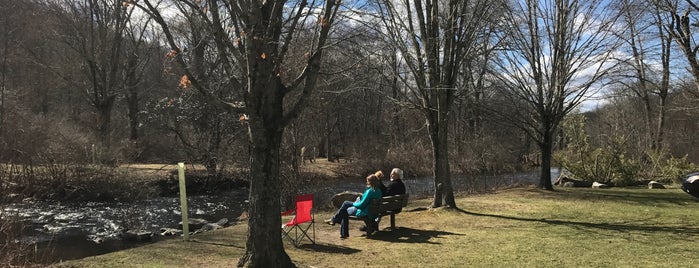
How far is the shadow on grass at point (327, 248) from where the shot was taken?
25.8ft

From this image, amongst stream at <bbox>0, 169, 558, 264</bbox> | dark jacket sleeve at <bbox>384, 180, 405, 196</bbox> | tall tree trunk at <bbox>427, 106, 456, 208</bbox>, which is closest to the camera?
dark jacket sleeve at <bbox>384, 180, 405, 196</bbox>

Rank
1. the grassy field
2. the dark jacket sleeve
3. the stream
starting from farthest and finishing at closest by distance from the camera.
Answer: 1. the stream
2. the dark jacket sleeve
3. the grassy field

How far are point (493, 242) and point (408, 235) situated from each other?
1.57 metres

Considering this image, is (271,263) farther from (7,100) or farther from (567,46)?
(7,100)

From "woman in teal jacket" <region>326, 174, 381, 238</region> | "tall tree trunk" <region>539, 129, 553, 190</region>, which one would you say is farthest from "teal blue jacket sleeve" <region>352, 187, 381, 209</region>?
"tall tree trunk" <region>539, 129, 553, 190</region>

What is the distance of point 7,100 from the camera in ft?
76.8

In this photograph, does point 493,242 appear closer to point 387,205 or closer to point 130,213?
point 387,205

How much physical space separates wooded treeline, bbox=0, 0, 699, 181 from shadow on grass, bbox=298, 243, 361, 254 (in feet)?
12.1

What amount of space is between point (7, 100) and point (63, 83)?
48.0ft

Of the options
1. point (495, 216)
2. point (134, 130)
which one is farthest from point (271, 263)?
point (134, 130)

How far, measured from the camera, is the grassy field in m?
7.05

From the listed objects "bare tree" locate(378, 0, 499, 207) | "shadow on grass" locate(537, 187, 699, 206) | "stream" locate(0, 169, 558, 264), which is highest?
"bare tree" locate(378, 0, 499, 207)

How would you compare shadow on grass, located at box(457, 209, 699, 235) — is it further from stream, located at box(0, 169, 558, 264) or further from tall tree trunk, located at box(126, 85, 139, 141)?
tall tree trunk, located at box(126, 85, 139, 141)

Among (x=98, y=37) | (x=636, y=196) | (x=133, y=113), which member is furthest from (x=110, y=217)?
(x=133, y=113)
